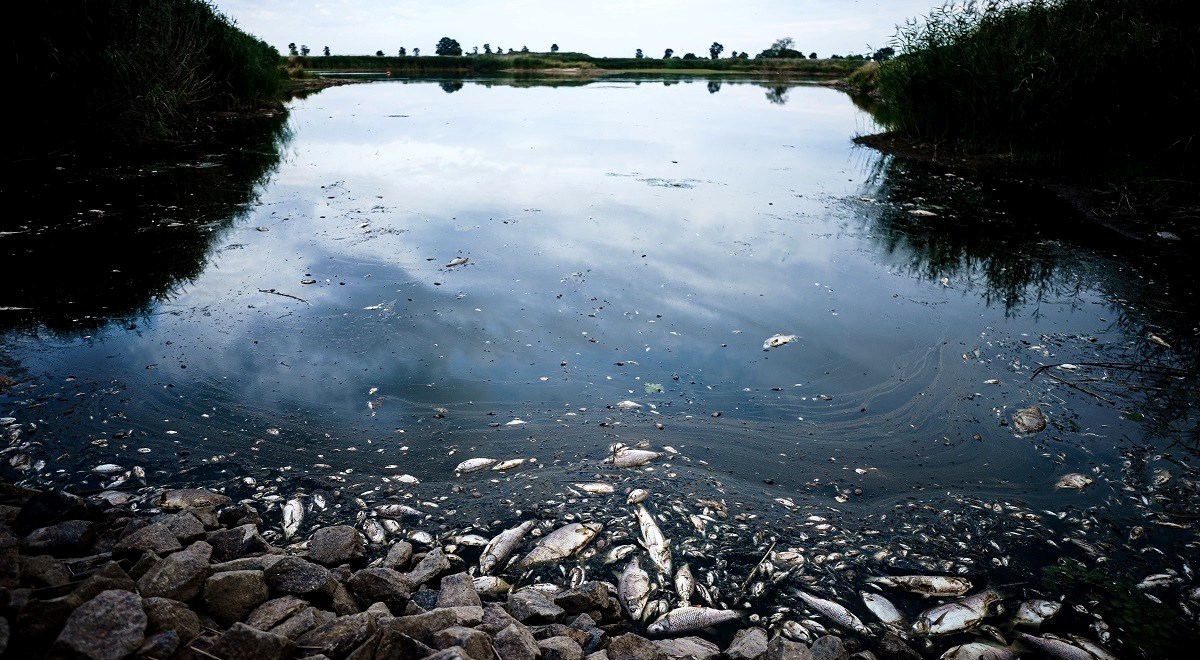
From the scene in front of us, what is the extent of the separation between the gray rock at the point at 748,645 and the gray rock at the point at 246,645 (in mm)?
1282

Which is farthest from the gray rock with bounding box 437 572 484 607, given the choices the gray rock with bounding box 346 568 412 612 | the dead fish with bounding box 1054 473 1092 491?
the dead fish with bounding box 1054 473 1092 491

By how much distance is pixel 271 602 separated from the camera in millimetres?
1938

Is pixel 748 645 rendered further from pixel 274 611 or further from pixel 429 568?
pixel 274 611

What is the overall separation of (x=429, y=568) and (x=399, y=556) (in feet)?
0.47

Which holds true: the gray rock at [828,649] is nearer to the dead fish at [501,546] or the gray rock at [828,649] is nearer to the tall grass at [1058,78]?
the dead fish at [501,546]

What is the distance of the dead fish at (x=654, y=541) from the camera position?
7.90 ft

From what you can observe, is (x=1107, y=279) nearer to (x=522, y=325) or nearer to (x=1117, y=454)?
(x=1117, y=454)

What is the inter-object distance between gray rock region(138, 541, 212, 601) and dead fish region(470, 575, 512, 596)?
2.72ft

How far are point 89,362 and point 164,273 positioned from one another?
183cm

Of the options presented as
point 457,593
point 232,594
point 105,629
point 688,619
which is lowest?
point 688,619

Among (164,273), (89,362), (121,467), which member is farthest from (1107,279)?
(164,273)

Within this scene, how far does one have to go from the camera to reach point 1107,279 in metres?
5.63

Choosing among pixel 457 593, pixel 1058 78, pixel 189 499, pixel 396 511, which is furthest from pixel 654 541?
pixel 1058 78

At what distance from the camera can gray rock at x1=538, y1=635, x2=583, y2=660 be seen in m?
1.83
